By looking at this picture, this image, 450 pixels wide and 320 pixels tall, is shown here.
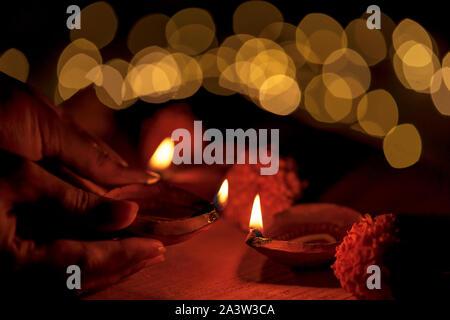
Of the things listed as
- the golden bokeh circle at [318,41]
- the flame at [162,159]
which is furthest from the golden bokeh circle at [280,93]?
the flame at [162,159]

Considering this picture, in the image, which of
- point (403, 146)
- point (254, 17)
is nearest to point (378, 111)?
point (403, 146)

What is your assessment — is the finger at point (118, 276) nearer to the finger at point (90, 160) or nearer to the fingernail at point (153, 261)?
the fingernail at point (153, 261)

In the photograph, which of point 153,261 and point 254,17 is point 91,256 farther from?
point 254,17

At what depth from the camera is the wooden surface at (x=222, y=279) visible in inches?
36.2

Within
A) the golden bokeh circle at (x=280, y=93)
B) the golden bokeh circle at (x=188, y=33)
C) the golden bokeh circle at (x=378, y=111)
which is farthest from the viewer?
the golden bokeh circle at (x=188, y=33)

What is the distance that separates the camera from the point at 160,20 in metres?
4.16

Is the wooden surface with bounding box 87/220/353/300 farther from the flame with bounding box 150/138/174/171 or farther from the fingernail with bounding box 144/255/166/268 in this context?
the flame with bounding box 150/138/174/171

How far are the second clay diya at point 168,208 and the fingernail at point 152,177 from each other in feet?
0.24

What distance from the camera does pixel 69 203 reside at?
0.89 metres

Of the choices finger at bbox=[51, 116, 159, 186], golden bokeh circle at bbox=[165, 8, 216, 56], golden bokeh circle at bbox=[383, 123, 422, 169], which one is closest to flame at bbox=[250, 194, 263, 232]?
finger at bbox=[51, 116, 159, 186]

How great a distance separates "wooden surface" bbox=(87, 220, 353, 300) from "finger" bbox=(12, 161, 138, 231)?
15cm

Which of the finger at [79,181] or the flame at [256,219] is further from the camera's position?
the finger at [79,181]

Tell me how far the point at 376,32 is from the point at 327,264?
2943 millimetres
